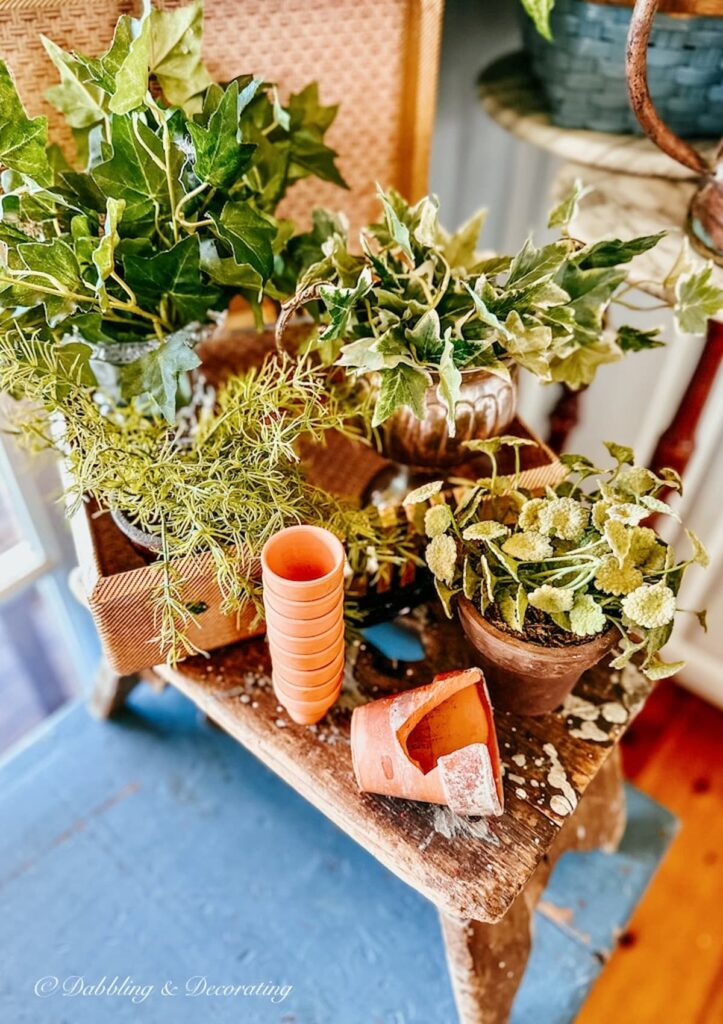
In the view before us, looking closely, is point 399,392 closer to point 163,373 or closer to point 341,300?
point 341,300

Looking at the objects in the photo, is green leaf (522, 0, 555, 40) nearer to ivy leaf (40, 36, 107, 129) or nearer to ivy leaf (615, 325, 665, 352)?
ivy leaf (615, 325, 665, 352)

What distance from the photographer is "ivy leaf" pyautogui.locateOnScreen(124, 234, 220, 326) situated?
0.70 meters

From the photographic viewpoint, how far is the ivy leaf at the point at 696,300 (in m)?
0.75

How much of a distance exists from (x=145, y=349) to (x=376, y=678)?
411 mm

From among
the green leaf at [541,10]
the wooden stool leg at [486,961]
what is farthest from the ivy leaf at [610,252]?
the wooden stool leg at [486,961]

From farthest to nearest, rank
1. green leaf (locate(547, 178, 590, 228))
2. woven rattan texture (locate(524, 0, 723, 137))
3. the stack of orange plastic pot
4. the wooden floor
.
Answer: the wooden floor < woven rattan texture (locate(524, 0, 723, 137)) < green leaf (locate(547, 178, 590, 228)) < the stack of orange plastic pot

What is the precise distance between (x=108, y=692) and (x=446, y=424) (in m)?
0.68

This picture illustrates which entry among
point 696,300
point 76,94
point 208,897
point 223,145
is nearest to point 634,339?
point 696,300

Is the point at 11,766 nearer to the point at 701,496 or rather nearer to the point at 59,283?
the point at 59,283

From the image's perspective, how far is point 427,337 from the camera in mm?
674

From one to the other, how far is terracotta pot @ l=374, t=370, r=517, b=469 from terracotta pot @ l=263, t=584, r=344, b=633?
0.69 feet

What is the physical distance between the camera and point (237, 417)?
740mm

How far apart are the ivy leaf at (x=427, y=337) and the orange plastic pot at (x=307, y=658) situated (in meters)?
0.25

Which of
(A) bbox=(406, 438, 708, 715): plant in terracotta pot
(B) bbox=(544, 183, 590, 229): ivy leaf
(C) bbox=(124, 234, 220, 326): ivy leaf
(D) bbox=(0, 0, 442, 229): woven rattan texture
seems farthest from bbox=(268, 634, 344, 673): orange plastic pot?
(D) bbox=(0, 0, 442, 229): woven rattan texture
